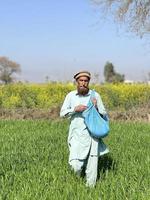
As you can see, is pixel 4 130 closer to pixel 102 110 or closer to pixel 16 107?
pixel 102 110

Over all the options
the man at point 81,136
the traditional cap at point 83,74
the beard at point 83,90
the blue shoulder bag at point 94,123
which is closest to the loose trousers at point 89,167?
the man at point 81,136

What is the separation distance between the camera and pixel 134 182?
274 inches

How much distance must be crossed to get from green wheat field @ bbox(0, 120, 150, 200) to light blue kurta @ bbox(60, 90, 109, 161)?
14.9 inches

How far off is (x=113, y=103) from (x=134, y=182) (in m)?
18.9

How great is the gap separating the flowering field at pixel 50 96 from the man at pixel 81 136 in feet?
55.3

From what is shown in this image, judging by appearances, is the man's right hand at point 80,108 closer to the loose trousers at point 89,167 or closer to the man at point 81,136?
the man at point 81,136

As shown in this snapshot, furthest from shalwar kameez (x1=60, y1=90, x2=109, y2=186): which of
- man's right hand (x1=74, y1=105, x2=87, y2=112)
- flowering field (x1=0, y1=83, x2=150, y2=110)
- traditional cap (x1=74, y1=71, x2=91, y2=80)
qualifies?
flowering field (x1=0, y1=83, x2=150, y2=110)

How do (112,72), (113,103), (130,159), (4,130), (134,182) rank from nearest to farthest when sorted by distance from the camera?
1. (134,182)
2. (130,159)
3. (4,130)
4. (113,103)
5. (112,72)

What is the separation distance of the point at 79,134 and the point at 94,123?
0.92ft

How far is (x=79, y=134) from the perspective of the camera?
7.17m

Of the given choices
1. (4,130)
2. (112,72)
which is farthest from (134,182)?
(112,72)

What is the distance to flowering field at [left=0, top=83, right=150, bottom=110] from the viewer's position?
24500 mm

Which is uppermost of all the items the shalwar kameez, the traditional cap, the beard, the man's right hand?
the traditional cap

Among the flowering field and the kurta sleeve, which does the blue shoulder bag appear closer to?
the kurta sleeve
